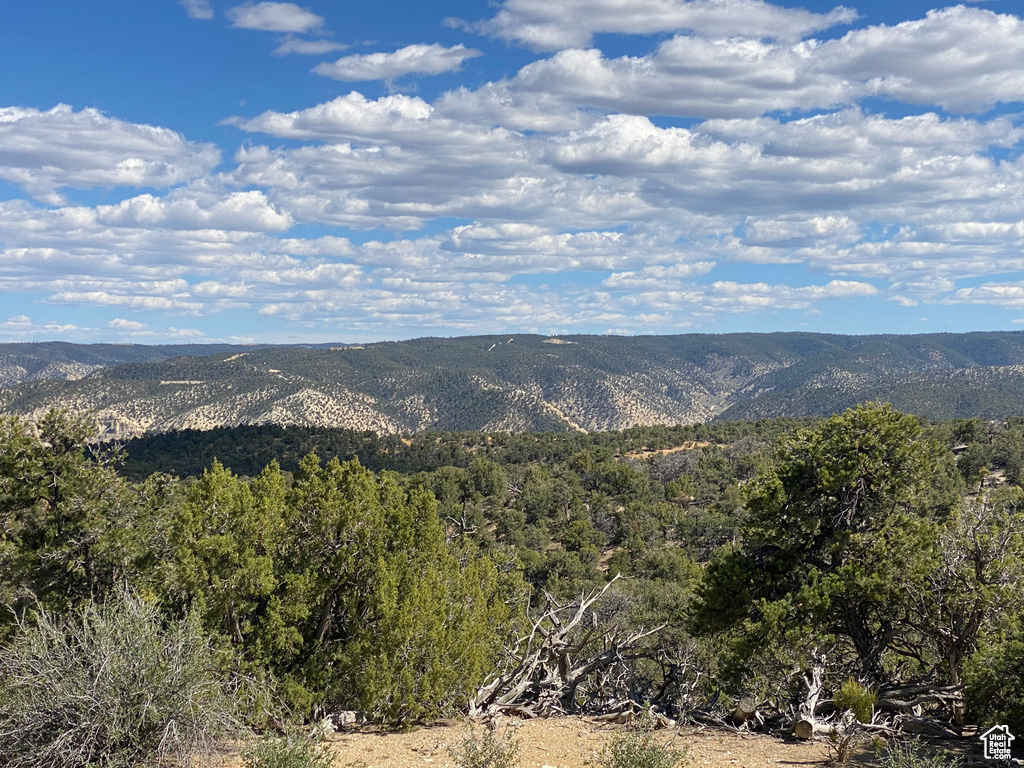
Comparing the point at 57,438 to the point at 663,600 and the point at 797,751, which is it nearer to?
the point at 797,751

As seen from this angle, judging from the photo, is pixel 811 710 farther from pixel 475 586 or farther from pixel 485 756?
pixel 475 586

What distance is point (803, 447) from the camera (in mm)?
17328

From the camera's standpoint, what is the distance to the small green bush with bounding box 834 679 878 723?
13320mm

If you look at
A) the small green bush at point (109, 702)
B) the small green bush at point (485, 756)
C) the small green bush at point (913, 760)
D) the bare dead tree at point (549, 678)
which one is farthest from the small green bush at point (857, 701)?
the small green bush at point (109, 702)

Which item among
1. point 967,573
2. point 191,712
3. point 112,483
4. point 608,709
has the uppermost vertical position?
point 112,483

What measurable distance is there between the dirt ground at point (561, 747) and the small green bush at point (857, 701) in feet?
2.87

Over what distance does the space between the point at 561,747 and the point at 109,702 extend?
7365 millimetres

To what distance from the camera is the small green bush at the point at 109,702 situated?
33.7 ft

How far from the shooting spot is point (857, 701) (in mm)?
13344

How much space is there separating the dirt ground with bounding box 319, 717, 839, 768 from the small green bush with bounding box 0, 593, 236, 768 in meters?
2.56

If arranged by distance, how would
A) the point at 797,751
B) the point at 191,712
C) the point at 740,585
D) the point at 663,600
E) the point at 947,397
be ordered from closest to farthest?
the point at 191,712 → the point at 797,751 → the point at 740,585 → the point at 663,600 → the point at 947,397

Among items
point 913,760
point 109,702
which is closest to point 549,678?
point 913,760

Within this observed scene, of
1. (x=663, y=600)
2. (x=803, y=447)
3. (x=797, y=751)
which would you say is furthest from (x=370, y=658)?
(x=663, y=600)

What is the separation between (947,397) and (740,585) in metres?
202
